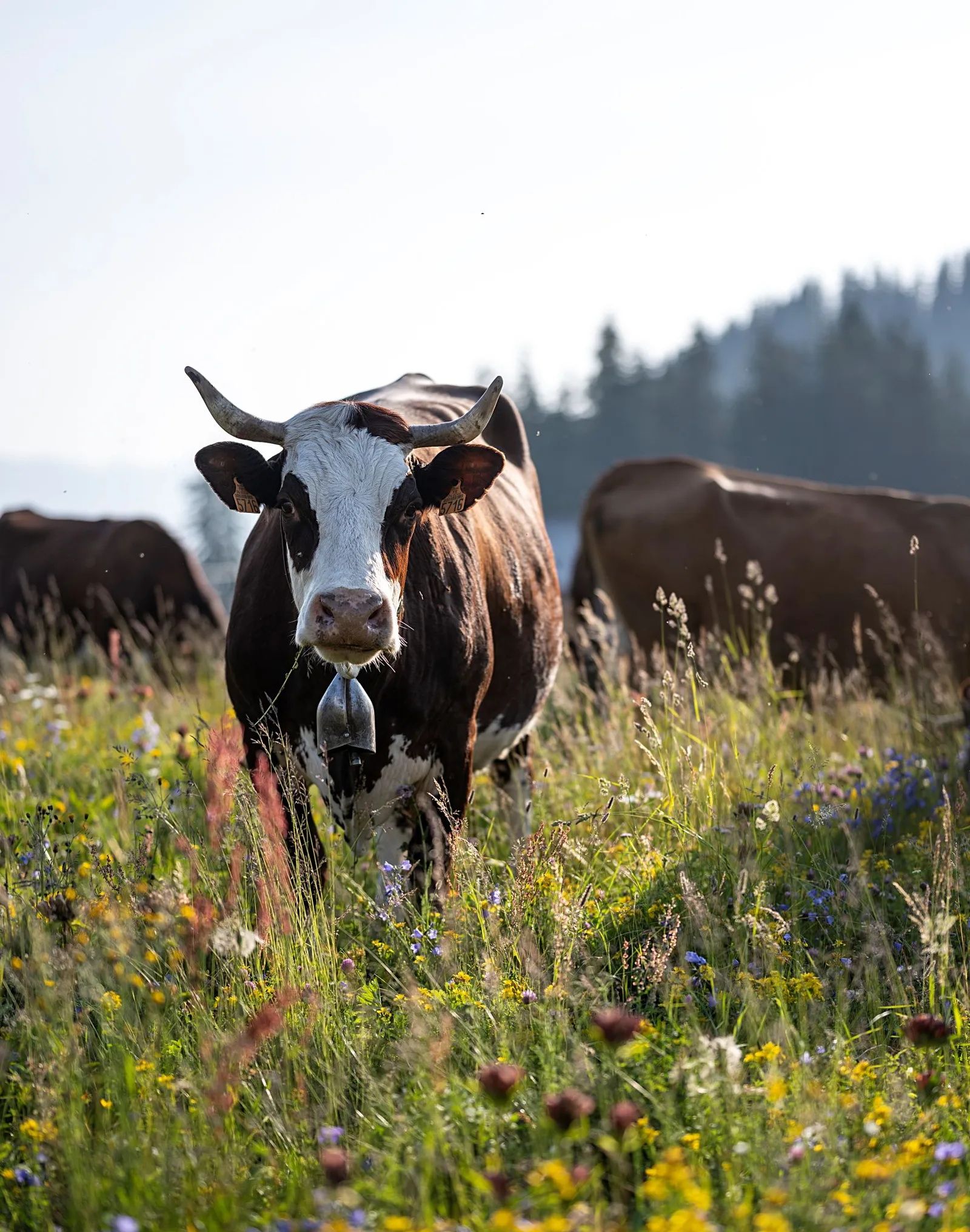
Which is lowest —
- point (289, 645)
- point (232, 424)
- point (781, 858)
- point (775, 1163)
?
point (781, 858)

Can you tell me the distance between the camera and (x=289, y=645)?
402 centimetres

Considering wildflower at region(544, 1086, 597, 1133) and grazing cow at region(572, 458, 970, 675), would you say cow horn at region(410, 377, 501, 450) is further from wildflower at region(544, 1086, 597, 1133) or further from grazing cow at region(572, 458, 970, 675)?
grazing cow at region(572, 458, 970, 675)

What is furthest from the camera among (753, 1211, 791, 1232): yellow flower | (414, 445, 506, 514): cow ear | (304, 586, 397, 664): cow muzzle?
(414, 445, 506, 514): cow ear

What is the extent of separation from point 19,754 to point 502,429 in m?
3.18

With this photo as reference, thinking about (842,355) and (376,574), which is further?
(842,355)

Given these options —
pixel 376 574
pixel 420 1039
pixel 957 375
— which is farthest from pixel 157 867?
pixel 957 375

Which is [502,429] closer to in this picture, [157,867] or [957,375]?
[157,867]

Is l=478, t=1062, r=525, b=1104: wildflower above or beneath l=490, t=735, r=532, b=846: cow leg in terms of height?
above

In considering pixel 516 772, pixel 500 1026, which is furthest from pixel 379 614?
pixel 516 772

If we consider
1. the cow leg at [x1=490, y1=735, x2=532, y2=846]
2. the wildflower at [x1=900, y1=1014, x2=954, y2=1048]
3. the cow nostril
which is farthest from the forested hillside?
the wildflower at [x1=900, y1=1014, x2=954, y2=1048]

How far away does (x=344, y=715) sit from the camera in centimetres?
378

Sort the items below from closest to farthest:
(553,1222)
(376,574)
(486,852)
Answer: (553,1222) < (376,574) < (486,852)

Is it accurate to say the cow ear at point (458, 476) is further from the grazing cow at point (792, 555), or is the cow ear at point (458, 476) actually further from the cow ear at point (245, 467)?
the grazing cow at point (792, 555)

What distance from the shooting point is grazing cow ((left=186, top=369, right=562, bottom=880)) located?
3738mm
